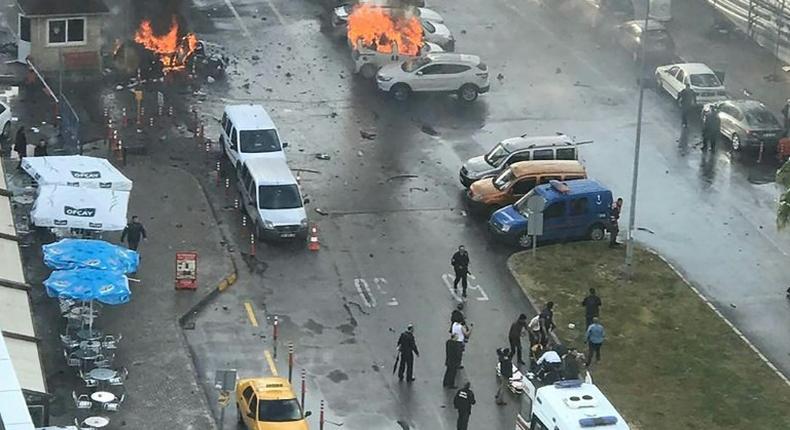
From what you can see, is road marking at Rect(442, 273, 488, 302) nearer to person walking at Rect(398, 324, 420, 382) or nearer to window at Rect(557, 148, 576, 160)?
person walking at Rect(398, 324, 420, 382)

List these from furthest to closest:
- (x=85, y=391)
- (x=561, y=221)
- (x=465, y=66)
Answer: (x=465, y=66), (x=561, y=221), (x=85, y=391)

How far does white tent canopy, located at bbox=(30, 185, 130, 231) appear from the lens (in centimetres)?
3691

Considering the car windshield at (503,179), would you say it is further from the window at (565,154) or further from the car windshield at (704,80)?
the car windshield at (704,80)

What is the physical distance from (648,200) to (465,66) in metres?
9.56

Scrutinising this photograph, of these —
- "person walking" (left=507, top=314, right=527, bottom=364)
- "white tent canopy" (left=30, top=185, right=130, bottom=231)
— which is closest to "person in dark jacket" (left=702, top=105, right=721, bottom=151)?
"person walking" (left=507, top=314, right=527, bottom=364)

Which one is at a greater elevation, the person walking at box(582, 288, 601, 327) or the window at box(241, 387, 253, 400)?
the window at box(241, 387, 253, 400)

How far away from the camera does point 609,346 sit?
116ft

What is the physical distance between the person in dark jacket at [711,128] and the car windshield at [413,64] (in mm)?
9411

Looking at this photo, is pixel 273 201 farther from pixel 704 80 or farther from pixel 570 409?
pixel 704 80

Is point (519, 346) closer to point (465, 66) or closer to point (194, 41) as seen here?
point (465, 66)

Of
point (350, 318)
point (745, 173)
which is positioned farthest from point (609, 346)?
point (745, 173)

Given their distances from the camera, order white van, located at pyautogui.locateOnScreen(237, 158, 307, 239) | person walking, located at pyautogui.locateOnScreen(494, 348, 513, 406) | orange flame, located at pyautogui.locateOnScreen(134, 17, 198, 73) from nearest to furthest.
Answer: person walking, located at pyautogui.locateOnScreen(494, 348, 513, 406) < white van, located at pyautogui.locateOnScreen(237, 158, 307, 239) < orange flame, located at pyautogui.locateOnScreen(134, 17, 198, 73)

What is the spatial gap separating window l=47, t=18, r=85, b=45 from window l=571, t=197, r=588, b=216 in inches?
756

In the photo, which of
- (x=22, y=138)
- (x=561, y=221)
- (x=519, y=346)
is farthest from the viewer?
(x=22, y=138)
